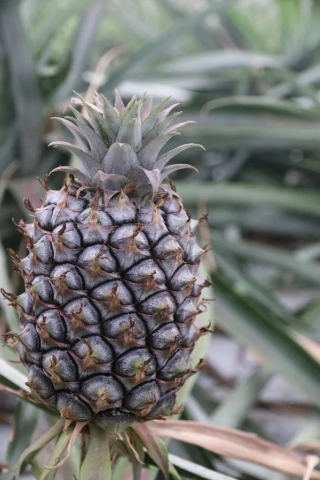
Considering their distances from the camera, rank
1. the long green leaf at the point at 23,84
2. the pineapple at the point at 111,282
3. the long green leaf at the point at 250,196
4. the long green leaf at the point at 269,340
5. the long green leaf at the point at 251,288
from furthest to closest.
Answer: the long green leaf at the point at 250,196
the long green leaf at the point at 23,84
the long green leaf at the point at 251,288
the long green leaf at the point at 269,340
the pineapple at the point at 111,282

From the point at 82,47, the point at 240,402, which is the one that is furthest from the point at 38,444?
the point at 82,47

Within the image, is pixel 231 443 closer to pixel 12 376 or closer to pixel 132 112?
pixel 12 376

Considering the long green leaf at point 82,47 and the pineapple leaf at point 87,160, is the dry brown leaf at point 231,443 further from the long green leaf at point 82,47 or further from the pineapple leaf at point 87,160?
the long green leaf at point 82,47

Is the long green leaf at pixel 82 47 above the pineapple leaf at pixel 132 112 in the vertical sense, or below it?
above

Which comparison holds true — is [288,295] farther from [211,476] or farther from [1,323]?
[211,476]

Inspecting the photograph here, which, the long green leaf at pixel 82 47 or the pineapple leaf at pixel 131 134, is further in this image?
the long green leaf at pixel 82 47

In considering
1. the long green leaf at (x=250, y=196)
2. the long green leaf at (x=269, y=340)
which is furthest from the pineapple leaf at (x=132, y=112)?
the long green leaf at (x=250, y=196)

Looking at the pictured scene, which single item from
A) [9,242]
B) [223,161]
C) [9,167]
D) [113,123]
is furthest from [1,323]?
[223,161]

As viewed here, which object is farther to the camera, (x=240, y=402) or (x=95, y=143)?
(x=240, y=402)

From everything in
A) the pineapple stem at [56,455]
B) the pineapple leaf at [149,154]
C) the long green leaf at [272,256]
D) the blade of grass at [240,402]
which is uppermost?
the long green leaf at [272,256]
